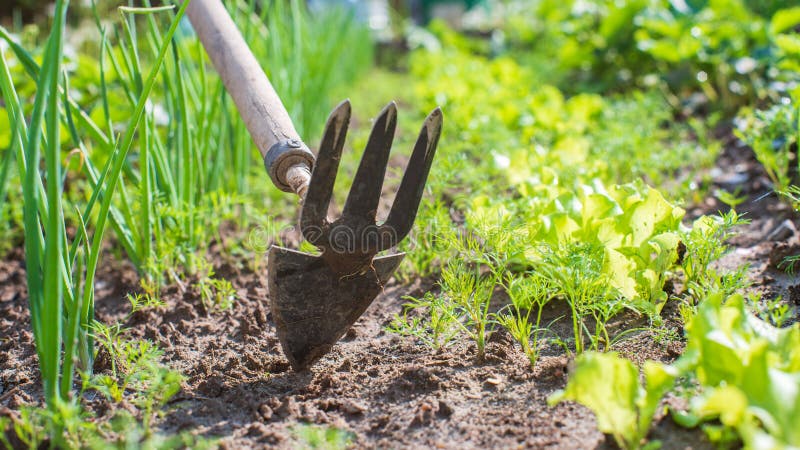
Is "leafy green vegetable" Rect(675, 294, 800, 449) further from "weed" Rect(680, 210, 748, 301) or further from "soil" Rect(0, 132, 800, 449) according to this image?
"weed" Rect(680, 210, 748, 301)

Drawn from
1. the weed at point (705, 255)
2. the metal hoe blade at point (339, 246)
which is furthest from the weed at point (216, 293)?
the weed at point (705, 255)

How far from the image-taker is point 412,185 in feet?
4.40

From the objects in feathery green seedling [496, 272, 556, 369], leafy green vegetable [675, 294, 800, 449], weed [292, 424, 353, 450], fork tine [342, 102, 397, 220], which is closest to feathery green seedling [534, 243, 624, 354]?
feathery green seedling [496, 272, 556, 369]

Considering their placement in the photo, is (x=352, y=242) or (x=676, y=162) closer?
(x=352, y=242)

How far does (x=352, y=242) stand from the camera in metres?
1.31

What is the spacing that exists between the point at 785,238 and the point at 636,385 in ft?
3.49

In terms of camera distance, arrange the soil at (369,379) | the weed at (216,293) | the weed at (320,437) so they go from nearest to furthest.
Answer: the weed at (320,437)
the soil at (369,379)
the weed at (216,293)

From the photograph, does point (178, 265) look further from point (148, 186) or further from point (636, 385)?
point (636, 385)

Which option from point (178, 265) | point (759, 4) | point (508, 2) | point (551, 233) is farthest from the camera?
point (508, 2)

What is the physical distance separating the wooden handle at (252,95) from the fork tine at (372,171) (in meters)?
0.15

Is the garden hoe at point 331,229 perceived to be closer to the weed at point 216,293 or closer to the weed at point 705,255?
the weed at point 216,293

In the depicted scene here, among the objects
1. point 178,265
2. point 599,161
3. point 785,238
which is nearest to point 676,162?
point 599,161

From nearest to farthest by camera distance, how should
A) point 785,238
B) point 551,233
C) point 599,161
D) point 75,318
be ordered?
1. point 75,318
2. point 551,233
3. point 785,238
4. point 599,161

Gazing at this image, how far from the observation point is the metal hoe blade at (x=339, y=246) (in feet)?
4.19
